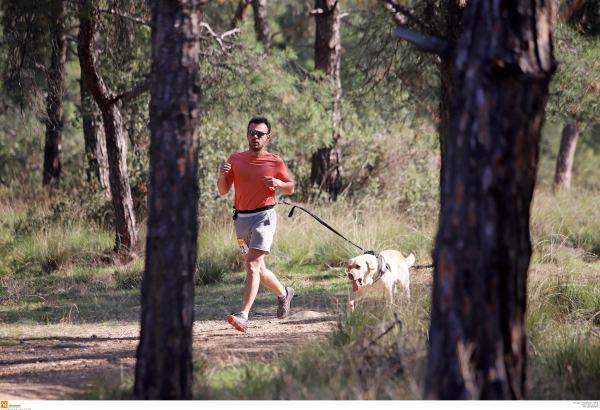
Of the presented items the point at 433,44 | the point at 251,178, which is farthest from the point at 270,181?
the point at 433,44

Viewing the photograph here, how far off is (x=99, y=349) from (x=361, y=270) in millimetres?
2482

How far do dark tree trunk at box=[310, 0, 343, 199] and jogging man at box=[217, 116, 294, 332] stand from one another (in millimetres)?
6451

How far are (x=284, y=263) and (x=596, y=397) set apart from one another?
233 inches

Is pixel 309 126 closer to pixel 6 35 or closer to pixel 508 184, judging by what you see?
pixel 6 35

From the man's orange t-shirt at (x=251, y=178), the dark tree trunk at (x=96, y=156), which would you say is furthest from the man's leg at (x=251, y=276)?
the dark tree trunk at (x=96, y=156)

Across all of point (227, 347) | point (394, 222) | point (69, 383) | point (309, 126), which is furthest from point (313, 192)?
point (69, 383)

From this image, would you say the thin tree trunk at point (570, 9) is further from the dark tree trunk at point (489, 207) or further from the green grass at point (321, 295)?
the dark tree trunk at point (489, 207)

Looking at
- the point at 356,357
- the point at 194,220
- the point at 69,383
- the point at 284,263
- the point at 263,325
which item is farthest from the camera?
the point at 284,263

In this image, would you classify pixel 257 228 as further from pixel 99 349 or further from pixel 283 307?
pixel 99 349

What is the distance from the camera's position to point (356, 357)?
3.34 meters

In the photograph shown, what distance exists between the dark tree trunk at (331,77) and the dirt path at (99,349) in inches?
→ 249

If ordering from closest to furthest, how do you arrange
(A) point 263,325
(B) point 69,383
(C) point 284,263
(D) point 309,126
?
(B) point 69,383, (A) point 263,325, (C) point 284,263, (D) point 309,126

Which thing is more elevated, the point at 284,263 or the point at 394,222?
the point at 394,222

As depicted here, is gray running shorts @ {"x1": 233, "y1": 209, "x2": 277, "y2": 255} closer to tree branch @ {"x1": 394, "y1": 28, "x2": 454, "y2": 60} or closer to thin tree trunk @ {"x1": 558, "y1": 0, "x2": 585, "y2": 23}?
tree branch @ {"x1": 394, "y1": 28, "x2": 454, "y2": 60}
